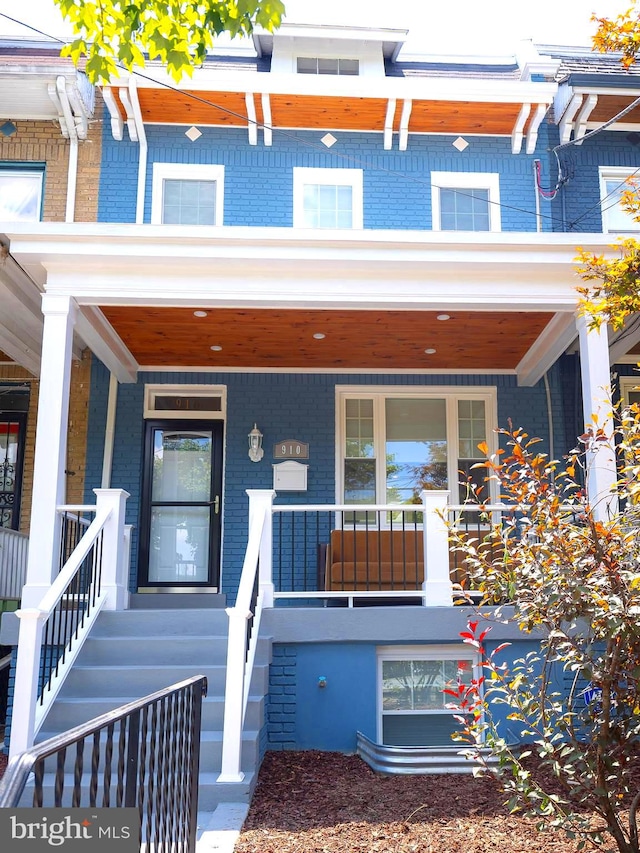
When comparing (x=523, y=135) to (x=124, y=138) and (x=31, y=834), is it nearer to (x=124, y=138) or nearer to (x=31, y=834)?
(x=124, y=138)

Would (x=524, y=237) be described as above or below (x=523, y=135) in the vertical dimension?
below

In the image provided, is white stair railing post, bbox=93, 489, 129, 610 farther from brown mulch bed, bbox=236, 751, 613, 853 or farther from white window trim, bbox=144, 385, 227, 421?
white window trim, bbox=144, 385, 227, 421

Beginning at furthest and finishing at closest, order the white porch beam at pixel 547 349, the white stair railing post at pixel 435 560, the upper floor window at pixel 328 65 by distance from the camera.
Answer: the upper floor window at pixel 328 65
the white porch beam at pixel 547 349
the white stair railing post at pixel 435 560

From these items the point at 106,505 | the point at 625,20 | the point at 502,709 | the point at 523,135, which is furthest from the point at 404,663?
the point at 523,135

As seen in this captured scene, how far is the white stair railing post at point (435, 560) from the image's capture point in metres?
6.60

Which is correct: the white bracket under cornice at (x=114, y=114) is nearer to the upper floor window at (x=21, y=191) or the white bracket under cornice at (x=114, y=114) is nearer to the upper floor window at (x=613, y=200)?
the upper floor window at (x=21, y=191)

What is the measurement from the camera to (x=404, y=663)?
663cm

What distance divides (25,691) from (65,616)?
2.98 ft

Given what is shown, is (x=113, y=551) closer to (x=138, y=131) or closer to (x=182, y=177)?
(x=182, y=177)

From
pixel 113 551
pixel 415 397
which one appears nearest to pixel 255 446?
pixel 415 397

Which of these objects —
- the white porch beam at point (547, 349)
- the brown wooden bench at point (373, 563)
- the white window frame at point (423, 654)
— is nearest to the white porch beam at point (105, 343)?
the brown wooden bench at point (373, 563)

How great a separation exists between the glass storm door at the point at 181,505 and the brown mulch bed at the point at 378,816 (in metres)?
3.78

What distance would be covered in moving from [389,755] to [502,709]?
1.19 meters

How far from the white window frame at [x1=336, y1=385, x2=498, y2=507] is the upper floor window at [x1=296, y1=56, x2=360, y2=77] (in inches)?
160
